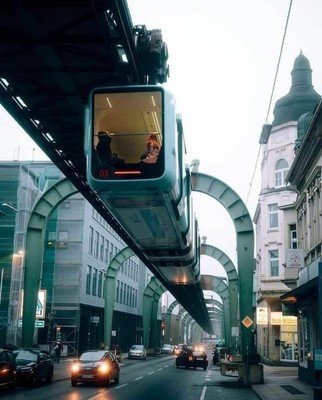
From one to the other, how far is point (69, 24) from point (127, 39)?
117cm

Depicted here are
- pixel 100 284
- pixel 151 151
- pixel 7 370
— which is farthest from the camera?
pixel 100 284

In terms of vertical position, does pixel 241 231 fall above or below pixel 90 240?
below

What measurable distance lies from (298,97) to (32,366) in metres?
35.1

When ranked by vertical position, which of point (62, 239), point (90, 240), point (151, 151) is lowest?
point (151, 151)

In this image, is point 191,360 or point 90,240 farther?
point 90,240

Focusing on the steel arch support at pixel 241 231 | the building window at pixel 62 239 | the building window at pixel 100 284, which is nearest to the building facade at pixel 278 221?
the building window at pixel 62 239

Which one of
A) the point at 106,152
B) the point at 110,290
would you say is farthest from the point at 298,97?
the point at 106,152

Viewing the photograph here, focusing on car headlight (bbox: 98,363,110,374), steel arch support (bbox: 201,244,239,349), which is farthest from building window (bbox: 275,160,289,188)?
car headlight (bbox: 98,363,110,374)

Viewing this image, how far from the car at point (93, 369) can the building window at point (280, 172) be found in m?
27.6

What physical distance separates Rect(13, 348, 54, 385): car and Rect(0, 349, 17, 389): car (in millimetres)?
1881

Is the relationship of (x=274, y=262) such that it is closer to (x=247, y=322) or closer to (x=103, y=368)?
(x=247, y=322)

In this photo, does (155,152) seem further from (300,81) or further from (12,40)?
(300,81)

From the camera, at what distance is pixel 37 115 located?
14562mm

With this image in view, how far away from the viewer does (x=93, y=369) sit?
77.2 feet
